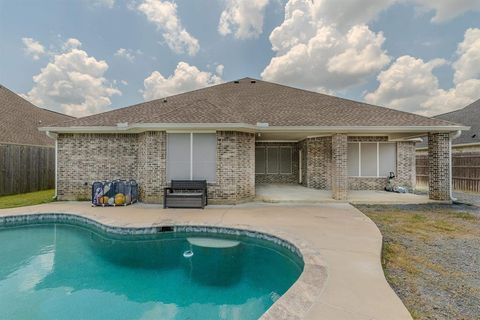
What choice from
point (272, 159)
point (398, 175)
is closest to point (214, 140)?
point (272, 159)

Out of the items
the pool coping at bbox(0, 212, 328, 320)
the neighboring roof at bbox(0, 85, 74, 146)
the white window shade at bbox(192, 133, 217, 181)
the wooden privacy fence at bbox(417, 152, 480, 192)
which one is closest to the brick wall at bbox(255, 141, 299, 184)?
the white window shade at bbox(192, 133, 217, 181)

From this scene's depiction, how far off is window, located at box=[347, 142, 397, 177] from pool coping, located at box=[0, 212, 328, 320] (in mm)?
9108

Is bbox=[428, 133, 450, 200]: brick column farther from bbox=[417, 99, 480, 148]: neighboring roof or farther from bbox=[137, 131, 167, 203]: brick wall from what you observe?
bbox=[137, 131, 167, 203]: brick wall

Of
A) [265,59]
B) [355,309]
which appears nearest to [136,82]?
[265,59]

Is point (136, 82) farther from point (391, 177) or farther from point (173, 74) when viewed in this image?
point (391, 177)

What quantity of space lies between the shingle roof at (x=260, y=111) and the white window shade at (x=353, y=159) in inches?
88.3

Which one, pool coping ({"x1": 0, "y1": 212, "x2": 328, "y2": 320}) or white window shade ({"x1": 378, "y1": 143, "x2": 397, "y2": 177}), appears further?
white window shade ({"x1": 378, "y1": 143, "x2": 397, "y2": 177})

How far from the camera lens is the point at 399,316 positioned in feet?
8.27

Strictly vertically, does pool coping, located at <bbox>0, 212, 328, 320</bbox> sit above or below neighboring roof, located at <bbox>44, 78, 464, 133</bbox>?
below

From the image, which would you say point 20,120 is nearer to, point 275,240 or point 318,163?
point 275,240

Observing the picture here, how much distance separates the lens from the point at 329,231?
5633 millimetres

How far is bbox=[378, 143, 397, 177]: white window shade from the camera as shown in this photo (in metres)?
12.8

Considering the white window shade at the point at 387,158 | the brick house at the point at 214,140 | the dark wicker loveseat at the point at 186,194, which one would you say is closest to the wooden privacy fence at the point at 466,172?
the brick house at the point at 214,140

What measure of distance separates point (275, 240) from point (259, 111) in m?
7.37
